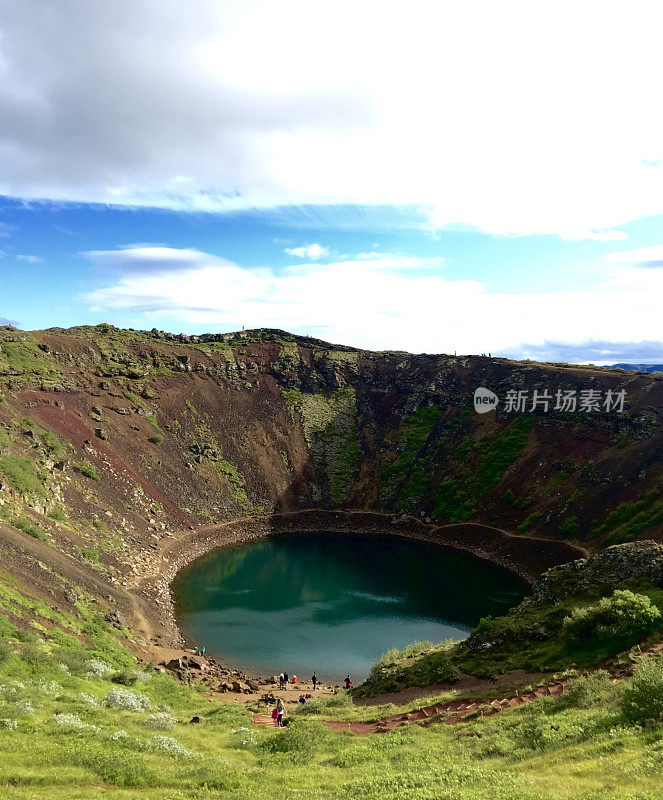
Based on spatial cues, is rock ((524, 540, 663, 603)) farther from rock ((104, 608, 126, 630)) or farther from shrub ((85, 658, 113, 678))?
rock ((104, 608, 126, 630))

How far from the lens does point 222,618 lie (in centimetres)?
4834

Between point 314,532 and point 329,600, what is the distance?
71.7 feet

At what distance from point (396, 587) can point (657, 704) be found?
42.6 meters

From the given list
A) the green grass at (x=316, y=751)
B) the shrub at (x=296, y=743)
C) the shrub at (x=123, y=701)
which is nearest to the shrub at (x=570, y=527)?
the green grass at (x=316, y=751)

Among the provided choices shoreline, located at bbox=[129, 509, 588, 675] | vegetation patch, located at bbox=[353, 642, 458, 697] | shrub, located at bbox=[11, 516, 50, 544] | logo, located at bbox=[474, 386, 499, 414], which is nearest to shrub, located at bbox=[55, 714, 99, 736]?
vegetation patch, located at bbox=[353, 642, 458, 697]

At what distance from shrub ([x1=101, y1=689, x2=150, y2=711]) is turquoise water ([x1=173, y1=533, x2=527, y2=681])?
16508 millimetres

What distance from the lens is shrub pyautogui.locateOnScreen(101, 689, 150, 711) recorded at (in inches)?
947

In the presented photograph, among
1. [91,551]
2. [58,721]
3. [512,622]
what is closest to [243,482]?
[91,551]

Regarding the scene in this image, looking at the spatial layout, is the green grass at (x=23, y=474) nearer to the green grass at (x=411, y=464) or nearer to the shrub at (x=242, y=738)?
the shrub at (x=242, y=738)

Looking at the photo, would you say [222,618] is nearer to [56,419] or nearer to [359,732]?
[359,732]

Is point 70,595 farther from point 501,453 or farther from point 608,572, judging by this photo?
point 501,453

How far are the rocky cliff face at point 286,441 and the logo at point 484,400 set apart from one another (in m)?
1.18

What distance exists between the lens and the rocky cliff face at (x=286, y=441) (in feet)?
184

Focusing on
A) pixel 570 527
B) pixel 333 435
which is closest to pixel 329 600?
pixel 570 527
